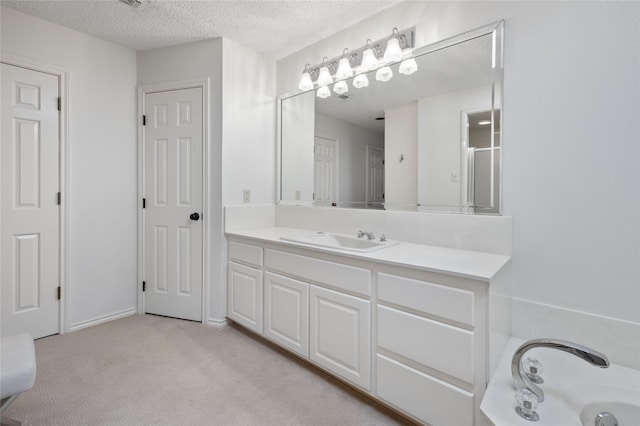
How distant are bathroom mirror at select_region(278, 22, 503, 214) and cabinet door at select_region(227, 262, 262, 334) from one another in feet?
2.74

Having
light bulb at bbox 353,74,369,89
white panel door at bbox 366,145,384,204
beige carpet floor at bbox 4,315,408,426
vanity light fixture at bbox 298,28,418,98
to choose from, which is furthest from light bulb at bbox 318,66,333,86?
beige carpet floor at bbox 4,315,408,426

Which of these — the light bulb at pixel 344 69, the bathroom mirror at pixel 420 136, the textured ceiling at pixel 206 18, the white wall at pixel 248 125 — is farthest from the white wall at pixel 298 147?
the textured ceiling at pixel 206 18

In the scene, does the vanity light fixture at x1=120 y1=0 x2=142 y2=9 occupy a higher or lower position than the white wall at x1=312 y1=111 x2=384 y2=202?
higher

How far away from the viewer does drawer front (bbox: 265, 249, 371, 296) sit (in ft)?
5.18

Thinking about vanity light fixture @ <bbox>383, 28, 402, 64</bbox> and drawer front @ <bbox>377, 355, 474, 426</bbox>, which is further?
vanity light fixture @ <bbox>383, 28, 402, 64</bbox>

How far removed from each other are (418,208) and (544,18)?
1147mm

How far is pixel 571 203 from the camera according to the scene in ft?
4.66

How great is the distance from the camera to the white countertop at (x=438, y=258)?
1.26 m

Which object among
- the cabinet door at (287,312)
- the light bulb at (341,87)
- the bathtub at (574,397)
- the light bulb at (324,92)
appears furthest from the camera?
the light bulb at (324,92)

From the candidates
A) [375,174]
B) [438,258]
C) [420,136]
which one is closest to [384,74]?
[420,136]

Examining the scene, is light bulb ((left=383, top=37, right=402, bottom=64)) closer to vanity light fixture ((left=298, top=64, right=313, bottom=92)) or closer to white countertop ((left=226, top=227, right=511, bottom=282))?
vanity light fixture ((left=298, top=64, right=313, bottom=92))

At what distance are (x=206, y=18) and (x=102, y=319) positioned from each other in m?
2.60

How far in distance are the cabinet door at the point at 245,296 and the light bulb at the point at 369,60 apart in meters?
1.67

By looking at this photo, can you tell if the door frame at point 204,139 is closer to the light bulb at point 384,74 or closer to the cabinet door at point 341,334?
the cabinet door at point 341,334
